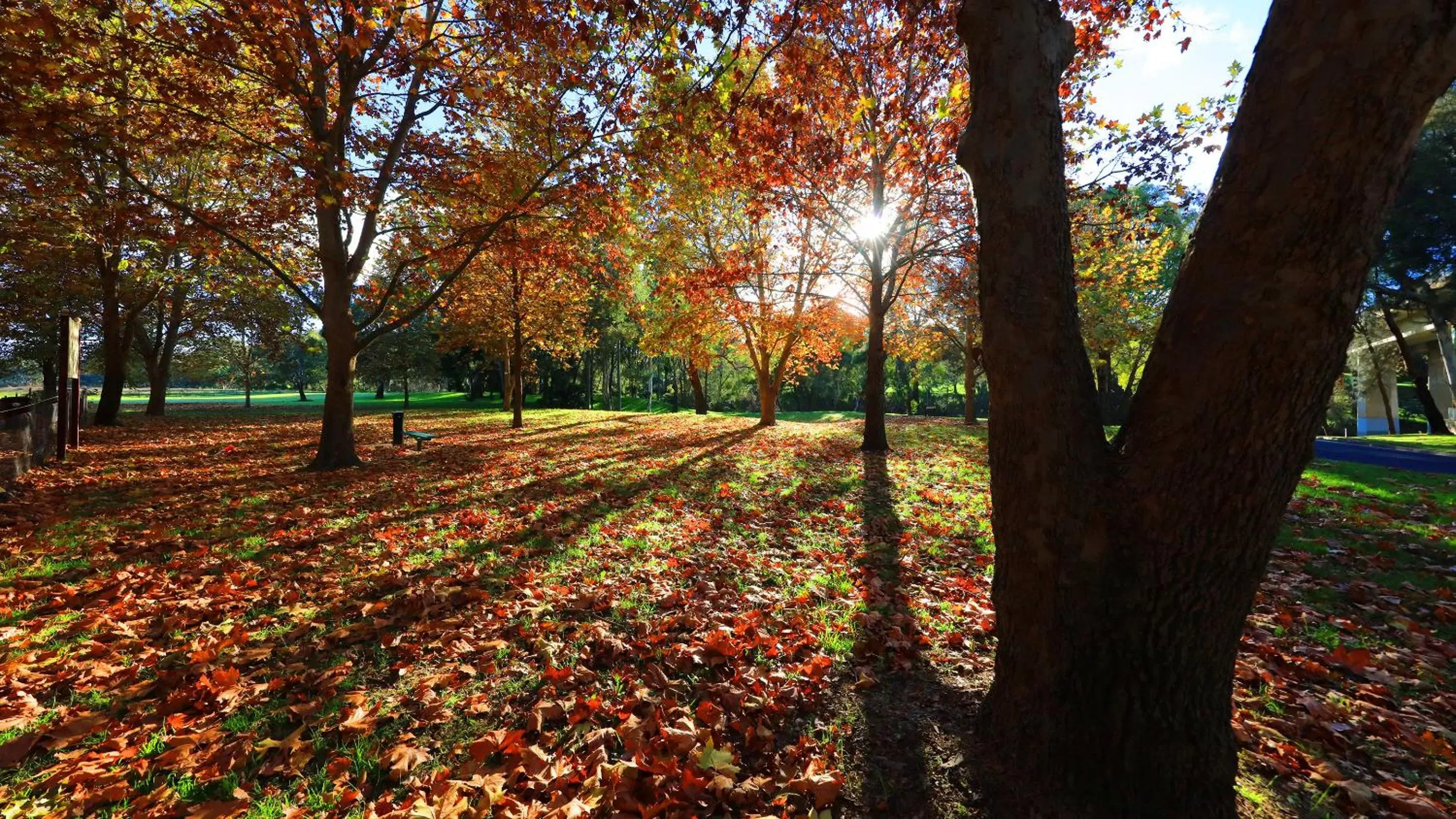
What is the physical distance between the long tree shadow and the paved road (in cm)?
1403

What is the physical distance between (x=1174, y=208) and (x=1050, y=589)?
33.6 ft

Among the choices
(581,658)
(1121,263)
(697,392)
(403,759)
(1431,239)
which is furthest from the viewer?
(697,392)

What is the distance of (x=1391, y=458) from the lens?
13.3m

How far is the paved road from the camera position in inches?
453

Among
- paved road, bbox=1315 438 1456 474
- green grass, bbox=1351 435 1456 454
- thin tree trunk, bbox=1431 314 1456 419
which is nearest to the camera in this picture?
paved road, bbox=1315 438 1456 474

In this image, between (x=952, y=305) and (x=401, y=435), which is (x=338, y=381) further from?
(x=952, y=305)

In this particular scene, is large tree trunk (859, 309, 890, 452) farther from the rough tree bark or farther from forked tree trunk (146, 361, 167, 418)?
forked tree trunk (146, 361, 167, 418)

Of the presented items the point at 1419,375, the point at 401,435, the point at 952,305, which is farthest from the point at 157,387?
the point at 1419,375

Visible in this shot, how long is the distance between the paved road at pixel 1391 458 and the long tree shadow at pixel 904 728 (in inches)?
553

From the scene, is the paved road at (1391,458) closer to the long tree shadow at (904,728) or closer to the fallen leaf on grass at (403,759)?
the long tree shadow at (904,728)

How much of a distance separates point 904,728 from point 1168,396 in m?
2.10

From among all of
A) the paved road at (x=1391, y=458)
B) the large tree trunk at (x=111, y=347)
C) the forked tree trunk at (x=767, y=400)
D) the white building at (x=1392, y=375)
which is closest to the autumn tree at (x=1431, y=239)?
the white building at (x=1392, y=375)

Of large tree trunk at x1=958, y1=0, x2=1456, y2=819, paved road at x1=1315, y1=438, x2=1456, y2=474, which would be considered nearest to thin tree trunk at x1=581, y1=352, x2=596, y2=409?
paved road at x1=1315, y1=438, x2=1456, y2=474

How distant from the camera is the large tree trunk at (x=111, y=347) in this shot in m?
16.0
